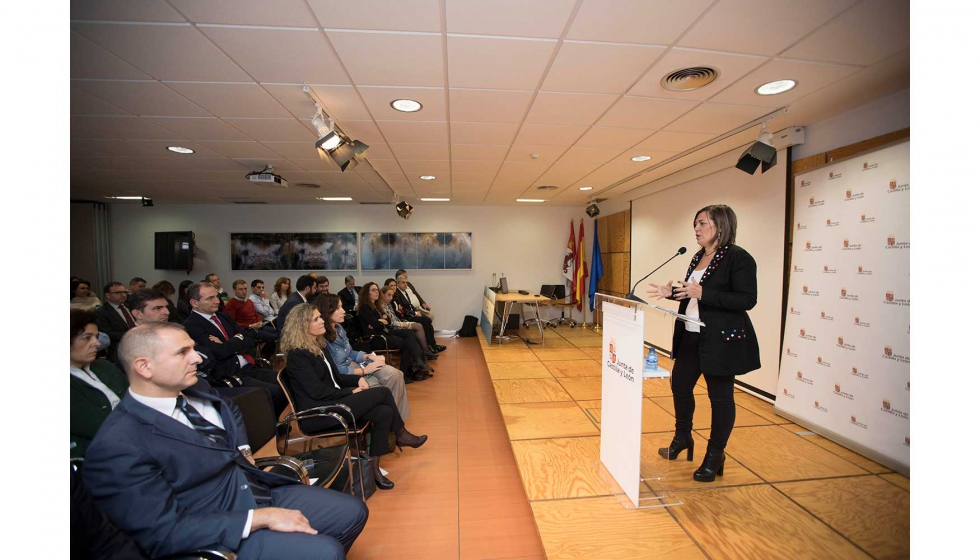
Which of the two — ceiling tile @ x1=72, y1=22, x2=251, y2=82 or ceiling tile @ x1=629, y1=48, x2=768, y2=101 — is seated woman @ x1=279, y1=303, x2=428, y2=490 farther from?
ceiling tile @ x1=629, y1=48, x2=768, y2=101

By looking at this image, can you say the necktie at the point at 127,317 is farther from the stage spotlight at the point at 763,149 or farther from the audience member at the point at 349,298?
the stage spotlight at the point at 763,149

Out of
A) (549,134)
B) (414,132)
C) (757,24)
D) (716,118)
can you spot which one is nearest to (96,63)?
(414,132)

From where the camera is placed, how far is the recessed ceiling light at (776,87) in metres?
2.80

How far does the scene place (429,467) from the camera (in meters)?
3.23

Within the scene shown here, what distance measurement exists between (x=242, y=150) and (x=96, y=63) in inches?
80.6

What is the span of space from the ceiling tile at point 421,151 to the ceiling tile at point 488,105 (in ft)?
3.13

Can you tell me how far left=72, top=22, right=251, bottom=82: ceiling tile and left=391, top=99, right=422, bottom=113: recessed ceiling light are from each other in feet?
3.37

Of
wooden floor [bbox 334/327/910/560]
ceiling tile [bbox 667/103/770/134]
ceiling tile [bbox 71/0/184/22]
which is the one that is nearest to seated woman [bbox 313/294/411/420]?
wooden floor [bbox 334/327/910/560]

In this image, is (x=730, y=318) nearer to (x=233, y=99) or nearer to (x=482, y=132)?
(x=482, y=132)

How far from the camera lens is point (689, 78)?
269 cm

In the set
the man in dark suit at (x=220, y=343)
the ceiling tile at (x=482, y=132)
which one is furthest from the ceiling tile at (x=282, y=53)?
the man in dark suit at (x=220, y=343)
